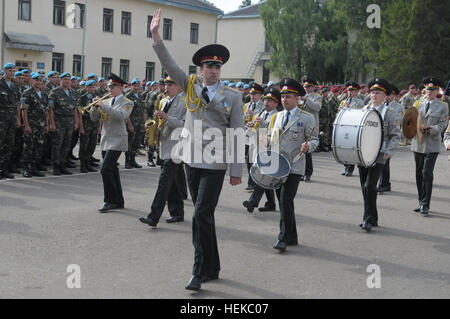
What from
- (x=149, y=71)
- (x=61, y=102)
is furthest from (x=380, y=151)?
(x=149, y=71)

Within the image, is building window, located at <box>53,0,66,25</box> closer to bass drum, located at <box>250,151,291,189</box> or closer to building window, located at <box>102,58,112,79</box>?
building window, located at <box>102,58,112,79</box>

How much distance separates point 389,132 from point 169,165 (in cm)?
331

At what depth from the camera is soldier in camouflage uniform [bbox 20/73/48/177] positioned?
1262cm

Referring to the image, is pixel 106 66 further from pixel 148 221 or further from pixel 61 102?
pixel 148 221

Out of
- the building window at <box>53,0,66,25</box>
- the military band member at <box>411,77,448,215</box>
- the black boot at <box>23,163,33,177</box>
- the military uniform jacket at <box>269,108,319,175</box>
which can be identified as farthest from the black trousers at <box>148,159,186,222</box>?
the building window at <box>53,0,66,25</box>

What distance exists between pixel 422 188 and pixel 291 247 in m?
3.75

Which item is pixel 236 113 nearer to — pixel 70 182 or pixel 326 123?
pixel 70 182

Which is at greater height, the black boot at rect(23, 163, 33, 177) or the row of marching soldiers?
the row of marching soldiers

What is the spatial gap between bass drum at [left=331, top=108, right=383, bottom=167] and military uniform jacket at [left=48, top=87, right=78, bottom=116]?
6.91m

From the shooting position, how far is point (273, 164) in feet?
25.0

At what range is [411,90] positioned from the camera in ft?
80.2

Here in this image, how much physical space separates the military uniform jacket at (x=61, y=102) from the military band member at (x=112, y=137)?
3.92 m

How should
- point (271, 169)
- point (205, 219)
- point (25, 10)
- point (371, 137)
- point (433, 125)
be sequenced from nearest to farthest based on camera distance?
1. point (205, 219)
2. point (271, 169)
3. point (371, 137)
4. point (433, 125)
5. point (25, 10)
